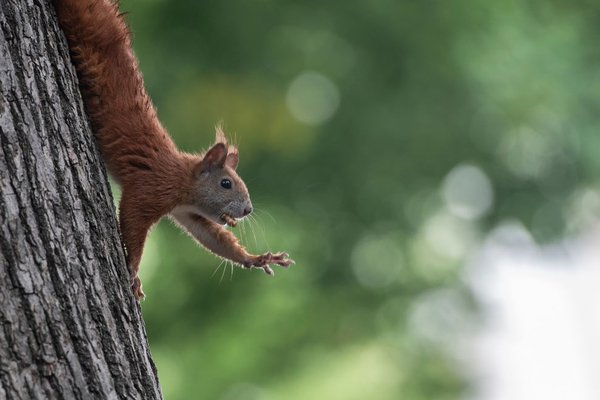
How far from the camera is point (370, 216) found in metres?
7.97

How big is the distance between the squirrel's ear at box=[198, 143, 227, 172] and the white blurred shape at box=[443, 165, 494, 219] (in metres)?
4.62

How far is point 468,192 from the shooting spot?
821 centimetres

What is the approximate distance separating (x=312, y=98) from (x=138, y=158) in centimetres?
487

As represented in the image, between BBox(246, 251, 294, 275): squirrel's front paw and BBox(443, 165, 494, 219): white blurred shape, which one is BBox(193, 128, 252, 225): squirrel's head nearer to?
BBox(246, 251, 294, 275): squirrel's front paw

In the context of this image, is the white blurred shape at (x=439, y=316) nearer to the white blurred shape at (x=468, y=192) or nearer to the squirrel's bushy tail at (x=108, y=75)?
the white blurred shape at (x=468, y=192)

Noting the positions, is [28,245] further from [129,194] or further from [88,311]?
[129,194]

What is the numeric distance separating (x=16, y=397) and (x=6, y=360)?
78 millimetres

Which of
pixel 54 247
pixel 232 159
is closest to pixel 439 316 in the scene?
pixel 232 159

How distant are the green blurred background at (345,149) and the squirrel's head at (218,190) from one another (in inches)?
135

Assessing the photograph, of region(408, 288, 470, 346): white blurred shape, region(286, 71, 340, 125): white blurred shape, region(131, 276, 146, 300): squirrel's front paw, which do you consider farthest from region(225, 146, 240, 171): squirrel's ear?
region(408, 288, 470, 346): white blurred shape

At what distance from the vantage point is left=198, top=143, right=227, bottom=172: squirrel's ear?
3.42 m

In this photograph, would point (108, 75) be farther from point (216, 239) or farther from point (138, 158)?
point (216, 239)

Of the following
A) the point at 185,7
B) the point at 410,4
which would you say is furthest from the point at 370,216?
the point at 185,7

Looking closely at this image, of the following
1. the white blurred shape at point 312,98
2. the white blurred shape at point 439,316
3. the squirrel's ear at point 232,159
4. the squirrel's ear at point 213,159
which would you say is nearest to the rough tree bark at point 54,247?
the squirrel's ear at point 213,159
